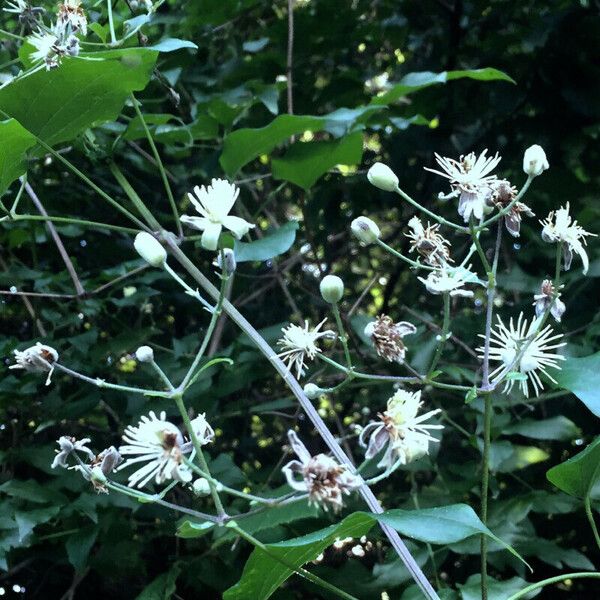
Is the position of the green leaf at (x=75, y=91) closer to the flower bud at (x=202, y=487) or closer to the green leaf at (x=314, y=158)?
the green leaf at (x=314, y=158)

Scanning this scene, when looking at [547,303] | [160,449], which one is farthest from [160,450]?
[547,303]

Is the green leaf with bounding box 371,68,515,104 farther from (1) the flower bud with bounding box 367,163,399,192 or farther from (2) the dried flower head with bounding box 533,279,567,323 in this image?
(2) the dried flower head with bounding box 533,279,567,323

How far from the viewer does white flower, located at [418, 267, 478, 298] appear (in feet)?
2.20

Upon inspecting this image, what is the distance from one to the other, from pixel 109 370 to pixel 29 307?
0.48 ft

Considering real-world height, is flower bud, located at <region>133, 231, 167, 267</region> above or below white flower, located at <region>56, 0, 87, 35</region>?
below

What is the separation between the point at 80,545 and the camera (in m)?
0.96

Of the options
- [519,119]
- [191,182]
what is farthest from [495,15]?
[191,182]

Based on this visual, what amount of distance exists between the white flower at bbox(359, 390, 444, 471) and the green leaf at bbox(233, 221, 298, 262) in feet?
1.15

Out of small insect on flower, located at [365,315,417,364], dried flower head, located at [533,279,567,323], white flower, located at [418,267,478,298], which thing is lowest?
small insect on flower, located at [365,315,417,364]

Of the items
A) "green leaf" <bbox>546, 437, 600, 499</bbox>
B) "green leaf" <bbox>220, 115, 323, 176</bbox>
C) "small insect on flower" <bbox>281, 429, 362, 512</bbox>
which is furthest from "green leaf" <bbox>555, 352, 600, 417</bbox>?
"green leaf" <bbox>220, 115, 323, 176</bbox>

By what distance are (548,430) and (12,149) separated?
71 centimetres

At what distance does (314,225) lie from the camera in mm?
1577

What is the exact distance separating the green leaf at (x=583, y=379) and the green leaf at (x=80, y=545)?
0.56 meters

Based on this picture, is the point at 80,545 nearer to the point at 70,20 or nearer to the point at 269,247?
the point at 269,247
